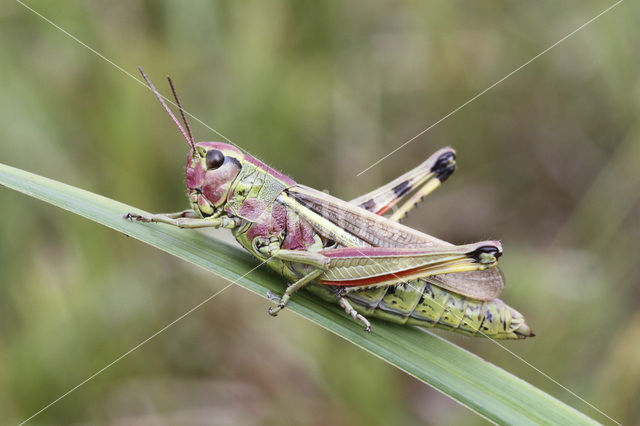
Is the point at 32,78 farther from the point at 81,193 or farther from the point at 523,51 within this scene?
the point at 523,51

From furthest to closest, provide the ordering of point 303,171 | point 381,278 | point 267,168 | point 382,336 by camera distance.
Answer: point 303,171
point 267,168
point 381,278
point 382,336

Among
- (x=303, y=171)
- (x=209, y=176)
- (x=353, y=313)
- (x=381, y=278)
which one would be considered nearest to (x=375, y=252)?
(x=381, y=278)

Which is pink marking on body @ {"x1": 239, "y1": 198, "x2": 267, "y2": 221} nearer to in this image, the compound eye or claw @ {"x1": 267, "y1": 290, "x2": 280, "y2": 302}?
the compound eye

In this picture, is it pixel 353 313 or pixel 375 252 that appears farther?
pixel 375 252

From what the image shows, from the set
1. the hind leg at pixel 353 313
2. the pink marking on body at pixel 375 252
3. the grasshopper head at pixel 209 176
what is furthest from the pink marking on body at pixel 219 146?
the hind leg at pixel 353 313

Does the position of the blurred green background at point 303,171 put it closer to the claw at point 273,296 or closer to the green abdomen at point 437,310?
the green abdomen at point 437,310

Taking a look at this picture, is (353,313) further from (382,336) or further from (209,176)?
(209,176)

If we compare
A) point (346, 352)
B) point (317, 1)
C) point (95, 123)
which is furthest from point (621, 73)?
point (95, 123)

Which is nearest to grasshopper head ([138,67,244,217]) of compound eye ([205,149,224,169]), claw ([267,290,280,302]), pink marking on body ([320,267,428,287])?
compound eye ([205,149,224,169])
